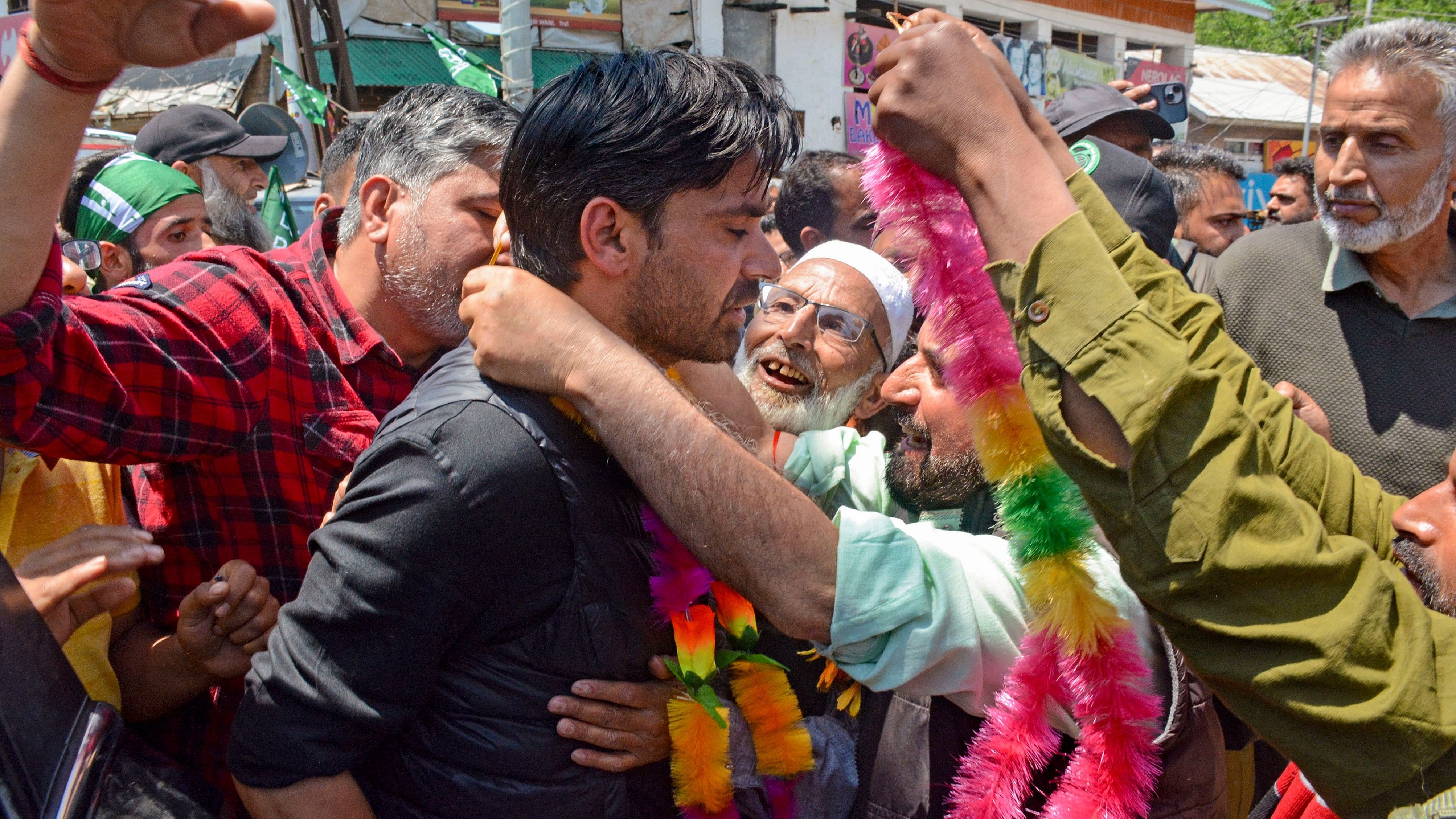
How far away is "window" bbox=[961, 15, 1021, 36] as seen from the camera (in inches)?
794

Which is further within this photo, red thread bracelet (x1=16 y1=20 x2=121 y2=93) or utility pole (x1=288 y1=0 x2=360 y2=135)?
utility pole (x1=288 y1=0 x2=360 y2=135)

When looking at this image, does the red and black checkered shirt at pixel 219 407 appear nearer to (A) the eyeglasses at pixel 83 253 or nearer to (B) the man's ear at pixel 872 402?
(A) the eyeglasses at pixel 83 253

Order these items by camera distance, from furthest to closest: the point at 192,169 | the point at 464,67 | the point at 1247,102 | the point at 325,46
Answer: the point at 1247,102, the point at 325,46, the point at 464,67, the point at 192,169

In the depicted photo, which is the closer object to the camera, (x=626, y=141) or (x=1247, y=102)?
(x=626, y=141)

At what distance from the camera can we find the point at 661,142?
1711 mm

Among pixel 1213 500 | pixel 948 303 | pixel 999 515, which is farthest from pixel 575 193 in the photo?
pixel 1213 500

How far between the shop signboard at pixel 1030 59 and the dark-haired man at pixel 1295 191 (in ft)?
40.2

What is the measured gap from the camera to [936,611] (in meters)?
1.72

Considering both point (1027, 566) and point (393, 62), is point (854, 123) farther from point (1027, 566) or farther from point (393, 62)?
point (1027, 566)

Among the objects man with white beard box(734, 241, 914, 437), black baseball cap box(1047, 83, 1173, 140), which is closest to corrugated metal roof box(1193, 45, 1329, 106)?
black baseball cap box(1047, 83, 1173, 140)

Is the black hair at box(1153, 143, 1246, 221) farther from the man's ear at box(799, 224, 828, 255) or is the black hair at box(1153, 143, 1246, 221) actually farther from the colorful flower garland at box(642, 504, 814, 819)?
the colorful flower garland at box(642, 504, 814, 819)

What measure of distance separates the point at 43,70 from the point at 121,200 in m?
2.96

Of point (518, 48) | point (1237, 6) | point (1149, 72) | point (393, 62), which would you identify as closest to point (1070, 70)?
point (1149, 72)

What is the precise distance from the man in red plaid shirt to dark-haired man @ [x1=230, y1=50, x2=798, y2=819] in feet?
1.69
